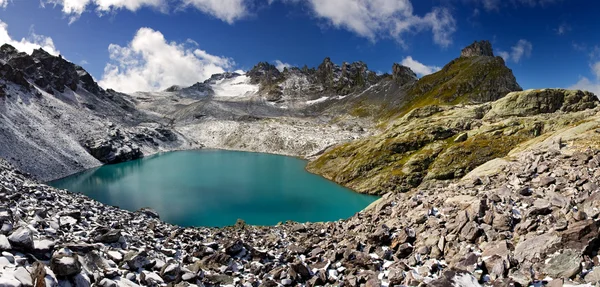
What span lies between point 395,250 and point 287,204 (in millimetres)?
44202

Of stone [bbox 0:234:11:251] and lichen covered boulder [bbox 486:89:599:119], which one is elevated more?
lichen covered boulder [bbox 486:89:599:119]

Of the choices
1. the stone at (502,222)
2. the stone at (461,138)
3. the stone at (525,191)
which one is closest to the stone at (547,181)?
the stone at (525,191)

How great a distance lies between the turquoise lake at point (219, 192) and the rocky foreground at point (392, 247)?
91.9ft

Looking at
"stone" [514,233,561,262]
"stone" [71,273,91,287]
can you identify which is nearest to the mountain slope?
"stone" [71,273,91,287]

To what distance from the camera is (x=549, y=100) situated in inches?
3671

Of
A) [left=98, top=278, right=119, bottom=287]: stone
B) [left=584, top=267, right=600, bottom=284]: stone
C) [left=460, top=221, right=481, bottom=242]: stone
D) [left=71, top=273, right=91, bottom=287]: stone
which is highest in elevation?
[left=460, top=221, right=481, bottom=242]: stone

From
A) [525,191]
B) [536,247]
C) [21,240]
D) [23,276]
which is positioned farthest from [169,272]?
[525,191]

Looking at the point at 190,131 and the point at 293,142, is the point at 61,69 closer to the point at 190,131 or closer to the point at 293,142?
the point at 190,131

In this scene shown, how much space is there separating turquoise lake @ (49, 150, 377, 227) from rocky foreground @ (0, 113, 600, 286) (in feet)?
91.9

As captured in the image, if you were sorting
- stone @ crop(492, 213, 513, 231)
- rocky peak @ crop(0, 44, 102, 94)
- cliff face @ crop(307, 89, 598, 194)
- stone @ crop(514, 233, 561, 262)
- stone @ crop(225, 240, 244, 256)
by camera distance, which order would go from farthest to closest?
rocky peak @ crop(0, 44, 102, 94) → cliff face @ crop(307, 89, 598, 194) → stone @ crop(225, 240, 244, 256) → stone @ crop(492, 213, 513, 231) → stone @ crop(514, 233, 561, 262)

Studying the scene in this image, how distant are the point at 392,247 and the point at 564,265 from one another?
25.8ft

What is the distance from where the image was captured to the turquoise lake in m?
53.1

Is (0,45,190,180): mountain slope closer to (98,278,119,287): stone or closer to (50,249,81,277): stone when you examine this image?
(98,278,119,287): stone

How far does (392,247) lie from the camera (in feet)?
60.3
